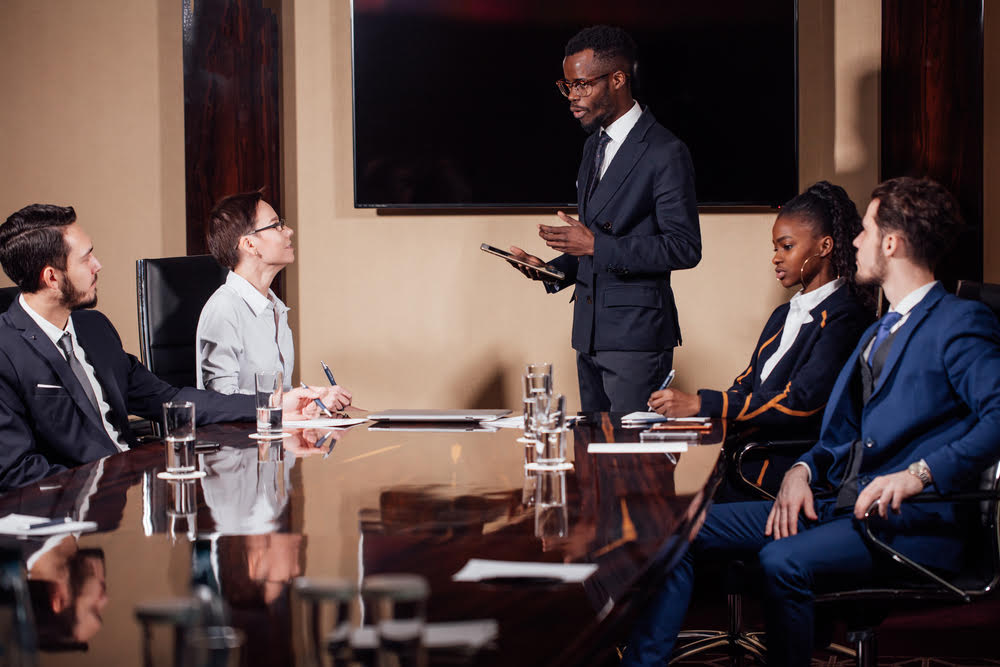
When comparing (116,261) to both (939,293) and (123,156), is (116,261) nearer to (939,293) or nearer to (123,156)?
(123,156)

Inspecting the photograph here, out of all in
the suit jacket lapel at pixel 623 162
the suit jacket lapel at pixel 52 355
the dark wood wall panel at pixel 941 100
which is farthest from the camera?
the dark wood wall panel at pixel 941 100

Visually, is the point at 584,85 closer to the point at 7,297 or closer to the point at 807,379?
the point at 807,379

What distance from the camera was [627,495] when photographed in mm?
1519

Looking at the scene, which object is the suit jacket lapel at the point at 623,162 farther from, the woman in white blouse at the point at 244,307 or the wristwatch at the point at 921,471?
the wristwatch at the point at 921,471

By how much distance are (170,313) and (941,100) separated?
9.48 feet

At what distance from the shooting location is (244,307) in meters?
2.90

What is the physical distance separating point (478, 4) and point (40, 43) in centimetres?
188

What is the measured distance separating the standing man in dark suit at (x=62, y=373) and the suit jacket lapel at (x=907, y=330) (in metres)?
1.32

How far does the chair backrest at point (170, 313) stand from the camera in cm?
312

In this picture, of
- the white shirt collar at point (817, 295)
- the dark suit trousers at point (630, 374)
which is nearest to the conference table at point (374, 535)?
the white shirt collar at point (817, 295)

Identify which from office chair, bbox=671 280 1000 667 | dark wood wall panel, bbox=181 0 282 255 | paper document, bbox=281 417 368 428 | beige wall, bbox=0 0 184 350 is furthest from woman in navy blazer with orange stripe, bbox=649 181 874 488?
beige wall, bbox=0 0 184 350

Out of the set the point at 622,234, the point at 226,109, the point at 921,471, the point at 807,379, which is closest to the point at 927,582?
the point at 921,471

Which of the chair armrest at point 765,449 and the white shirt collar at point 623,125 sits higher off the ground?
the white shirt collar at point 623,125

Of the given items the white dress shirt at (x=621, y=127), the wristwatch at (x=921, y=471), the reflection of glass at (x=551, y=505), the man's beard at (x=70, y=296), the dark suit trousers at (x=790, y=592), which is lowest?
the dark suit trousers at (x=790, y=592)
